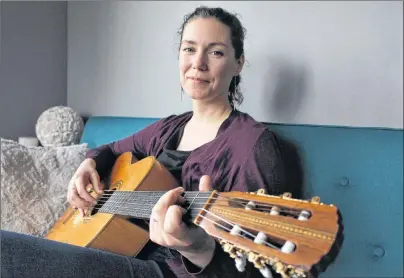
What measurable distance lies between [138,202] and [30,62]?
109cm

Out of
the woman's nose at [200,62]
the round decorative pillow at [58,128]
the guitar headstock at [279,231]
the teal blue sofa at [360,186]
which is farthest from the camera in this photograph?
the round decorative pillow at [58,128]

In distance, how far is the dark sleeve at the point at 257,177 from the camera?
0.70 metres

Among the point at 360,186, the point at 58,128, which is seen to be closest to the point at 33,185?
the point at 58,128

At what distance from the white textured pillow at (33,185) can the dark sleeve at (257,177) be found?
1.96ft

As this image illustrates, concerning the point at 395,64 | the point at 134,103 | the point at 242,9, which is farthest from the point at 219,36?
the point at 134,103

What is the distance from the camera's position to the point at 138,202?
83 cm

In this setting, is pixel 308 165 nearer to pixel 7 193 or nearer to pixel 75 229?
pixel 75 229

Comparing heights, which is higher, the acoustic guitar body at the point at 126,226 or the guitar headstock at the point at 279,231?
the guitar headstock at the point at 279,231

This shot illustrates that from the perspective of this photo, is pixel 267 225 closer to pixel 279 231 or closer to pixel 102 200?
pixel 279 231

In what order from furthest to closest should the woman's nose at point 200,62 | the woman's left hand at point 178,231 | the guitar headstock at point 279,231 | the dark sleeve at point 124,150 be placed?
the dark sleeve at point 124,150 < the woman's nose at point 200,62 < the woman's left hand at point 178,231 < the guitar headstock at point 279,231

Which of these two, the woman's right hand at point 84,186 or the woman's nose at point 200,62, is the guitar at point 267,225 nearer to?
the woman's right hand at point 84,186

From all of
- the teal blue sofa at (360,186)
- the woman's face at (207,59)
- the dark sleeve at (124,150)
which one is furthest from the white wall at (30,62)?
the teal blue sofa at (360,186)

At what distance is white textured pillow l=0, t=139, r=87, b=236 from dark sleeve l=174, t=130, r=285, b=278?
1.96 feet

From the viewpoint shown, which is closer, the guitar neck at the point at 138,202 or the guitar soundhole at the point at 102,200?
the guitar neck at the point at 138,202
